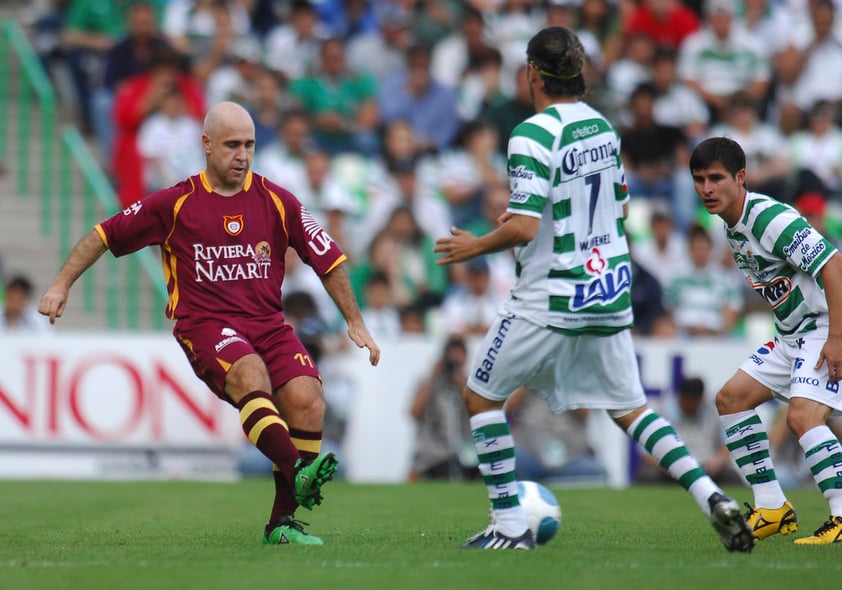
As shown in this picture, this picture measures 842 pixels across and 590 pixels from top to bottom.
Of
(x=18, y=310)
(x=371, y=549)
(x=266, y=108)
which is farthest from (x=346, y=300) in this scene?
(x=266, y=108)

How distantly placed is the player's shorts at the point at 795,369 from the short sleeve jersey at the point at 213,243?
106 inches

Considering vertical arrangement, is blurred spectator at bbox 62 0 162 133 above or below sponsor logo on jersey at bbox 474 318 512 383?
above

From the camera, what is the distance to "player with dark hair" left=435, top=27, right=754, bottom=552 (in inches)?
281

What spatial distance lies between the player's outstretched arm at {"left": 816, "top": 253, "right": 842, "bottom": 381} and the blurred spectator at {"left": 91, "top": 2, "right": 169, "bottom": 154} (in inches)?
469

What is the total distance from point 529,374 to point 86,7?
1353cm

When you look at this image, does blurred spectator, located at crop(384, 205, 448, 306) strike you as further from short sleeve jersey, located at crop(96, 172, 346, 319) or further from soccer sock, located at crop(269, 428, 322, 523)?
soccer sock, located at crop(269, 428, 322, 523)

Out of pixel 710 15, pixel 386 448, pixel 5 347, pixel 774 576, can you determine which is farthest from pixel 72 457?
pixel 710 15

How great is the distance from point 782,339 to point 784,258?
0.64 m

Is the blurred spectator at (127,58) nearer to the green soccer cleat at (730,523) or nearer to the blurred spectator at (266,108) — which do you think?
the blurred spectator at (266,108)

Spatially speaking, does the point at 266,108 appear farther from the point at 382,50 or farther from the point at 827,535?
the point at 827,535

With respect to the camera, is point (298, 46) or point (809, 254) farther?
point (298, 46)

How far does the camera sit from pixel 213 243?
7.75 m

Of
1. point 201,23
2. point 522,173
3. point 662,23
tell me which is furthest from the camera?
point 662,23

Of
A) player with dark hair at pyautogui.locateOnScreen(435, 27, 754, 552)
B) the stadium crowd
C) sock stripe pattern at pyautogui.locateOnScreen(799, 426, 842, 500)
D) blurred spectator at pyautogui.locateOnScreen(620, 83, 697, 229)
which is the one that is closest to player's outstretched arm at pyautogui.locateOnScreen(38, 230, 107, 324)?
player with dark hair at pyautogui.locateOnScreen(435, 27, 754, 552)
